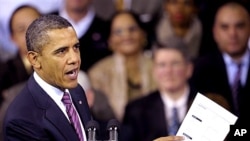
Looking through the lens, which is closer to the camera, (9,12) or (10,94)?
(10,94)

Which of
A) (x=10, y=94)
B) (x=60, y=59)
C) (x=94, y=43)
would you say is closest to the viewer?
(x=60, y=59)

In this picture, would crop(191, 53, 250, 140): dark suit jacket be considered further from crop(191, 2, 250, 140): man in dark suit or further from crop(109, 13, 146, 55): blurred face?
crop(109, 13, 146, 55): blurred face

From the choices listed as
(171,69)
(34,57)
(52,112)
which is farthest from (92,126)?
(171,69)

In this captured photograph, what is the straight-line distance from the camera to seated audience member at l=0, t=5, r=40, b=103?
427cm

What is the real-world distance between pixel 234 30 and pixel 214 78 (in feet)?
1.01

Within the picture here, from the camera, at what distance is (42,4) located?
4.58m

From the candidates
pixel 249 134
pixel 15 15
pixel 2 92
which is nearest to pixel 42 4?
pixel 15 15

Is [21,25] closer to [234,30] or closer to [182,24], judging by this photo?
[182,24]

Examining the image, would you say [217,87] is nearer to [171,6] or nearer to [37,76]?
[171,6]

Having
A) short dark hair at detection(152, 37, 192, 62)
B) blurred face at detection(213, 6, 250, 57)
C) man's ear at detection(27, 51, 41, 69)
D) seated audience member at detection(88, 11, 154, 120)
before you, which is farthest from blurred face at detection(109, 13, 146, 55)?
man's ear at detection(27, 51, 41, 69)

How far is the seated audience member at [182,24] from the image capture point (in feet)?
14.8

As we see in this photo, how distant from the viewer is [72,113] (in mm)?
2422

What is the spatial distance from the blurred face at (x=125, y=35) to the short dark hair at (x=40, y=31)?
2135 mm

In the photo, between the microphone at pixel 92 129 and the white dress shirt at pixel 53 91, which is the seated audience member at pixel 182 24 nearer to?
the white dress shirt at pixel 53 91
